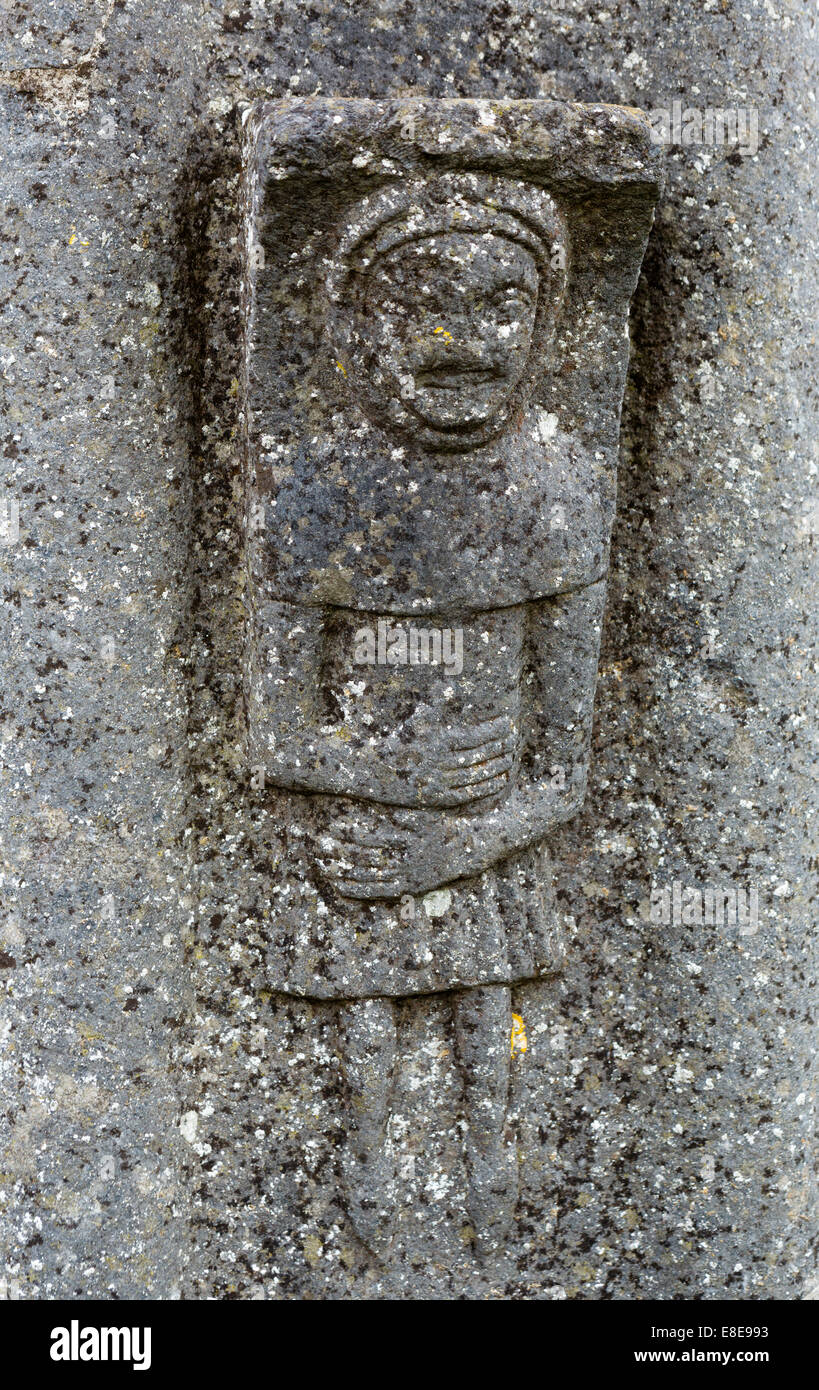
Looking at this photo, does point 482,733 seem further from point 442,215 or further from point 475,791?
point 442,215

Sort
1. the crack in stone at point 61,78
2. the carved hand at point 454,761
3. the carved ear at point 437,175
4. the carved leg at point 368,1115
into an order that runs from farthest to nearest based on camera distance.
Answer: the carved leg at point 368,1115
the carved hand at point 454,761
the crack in stone at point 61,78
the carved ear at point 437,175

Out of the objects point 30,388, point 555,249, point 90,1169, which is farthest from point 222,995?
point 555,249

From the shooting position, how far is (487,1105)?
6.98 feet

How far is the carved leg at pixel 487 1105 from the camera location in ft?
6.90

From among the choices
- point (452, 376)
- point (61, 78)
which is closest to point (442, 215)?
point (452, 376)

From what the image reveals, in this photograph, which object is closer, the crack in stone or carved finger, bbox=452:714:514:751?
the crack in stone

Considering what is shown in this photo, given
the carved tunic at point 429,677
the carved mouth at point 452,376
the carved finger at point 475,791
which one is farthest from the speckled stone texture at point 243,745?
the carved mouth at point 452,376

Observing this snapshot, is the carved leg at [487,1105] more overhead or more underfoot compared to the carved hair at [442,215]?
more underfoot

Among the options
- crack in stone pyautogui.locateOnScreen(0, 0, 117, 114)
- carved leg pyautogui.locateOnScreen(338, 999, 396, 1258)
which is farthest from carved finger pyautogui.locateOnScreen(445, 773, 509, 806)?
crack in stone pyautogui.locateOnScreen(0, 0, 117, 114)

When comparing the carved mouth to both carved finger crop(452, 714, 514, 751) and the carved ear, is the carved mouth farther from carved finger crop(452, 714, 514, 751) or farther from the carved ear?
carved finger crop(452, 714, 514, 751)

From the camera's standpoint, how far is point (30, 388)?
183 centimetres

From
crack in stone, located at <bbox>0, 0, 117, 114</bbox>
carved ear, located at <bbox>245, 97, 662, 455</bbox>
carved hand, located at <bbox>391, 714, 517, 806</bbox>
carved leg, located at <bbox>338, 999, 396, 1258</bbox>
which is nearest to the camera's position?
carved ear, located at <bbox>245, 97, 662, 455</bbox>

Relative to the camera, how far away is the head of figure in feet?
5.54

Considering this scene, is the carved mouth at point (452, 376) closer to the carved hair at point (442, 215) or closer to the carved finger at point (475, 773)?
the carved hair at point (442, 215)
